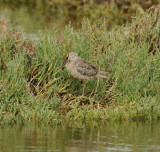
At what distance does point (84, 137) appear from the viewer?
29.1 feet

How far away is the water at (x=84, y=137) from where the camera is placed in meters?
8.12

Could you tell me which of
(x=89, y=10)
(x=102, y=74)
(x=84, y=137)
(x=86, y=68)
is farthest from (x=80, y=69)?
(x=89, y=10)

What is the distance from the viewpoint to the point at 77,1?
2917 centimetres

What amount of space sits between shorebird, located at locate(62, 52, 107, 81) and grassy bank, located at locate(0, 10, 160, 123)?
271 mm

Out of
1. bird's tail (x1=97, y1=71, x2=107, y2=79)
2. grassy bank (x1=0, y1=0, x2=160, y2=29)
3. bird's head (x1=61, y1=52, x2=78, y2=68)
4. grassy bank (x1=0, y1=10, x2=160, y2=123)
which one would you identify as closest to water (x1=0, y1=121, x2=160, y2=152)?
grassy bank (x1=0, y1=10, x2=160, y2=123)

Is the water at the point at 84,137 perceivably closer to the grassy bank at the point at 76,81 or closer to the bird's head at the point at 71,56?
the grassy bank at the point at 76,81

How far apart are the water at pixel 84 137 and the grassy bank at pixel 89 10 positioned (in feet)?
47.1

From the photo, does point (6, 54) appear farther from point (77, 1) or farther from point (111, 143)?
point (77, 1)

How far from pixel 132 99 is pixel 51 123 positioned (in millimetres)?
1868

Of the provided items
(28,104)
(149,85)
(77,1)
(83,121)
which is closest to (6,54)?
(28,104)

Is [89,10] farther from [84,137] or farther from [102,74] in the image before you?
[84,137]

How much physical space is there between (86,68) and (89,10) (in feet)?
56.1

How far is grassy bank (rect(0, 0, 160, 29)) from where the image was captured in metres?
25.9

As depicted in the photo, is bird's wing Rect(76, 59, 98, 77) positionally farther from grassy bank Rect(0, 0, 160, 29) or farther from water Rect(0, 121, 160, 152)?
grassy bank Rect(0, 0, 160, 29)
